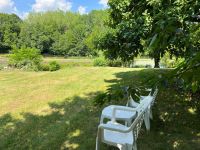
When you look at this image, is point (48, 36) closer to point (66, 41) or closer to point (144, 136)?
point (66, 41)

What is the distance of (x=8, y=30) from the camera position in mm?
78812

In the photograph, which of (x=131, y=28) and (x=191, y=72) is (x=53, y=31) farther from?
(x=191, y=72)

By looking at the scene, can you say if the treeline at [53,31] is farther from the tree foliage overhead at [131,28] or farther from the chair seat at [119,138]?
the chair seat at [119,138]

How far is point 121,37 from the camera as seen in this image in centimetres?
949

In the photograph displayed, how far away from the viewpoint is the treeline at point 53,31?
70.8 meters

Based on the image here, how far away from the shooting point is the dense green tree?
7525cm

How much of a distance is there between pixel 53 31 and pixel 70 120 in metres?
70.8

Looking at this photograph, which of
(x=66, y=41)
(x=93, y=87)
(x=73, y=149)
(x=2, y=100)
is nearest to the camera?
(x=73, y=149)

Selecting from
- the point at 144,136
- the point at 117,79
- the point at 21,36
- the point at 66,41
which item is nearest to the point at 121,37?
the point at 117,79

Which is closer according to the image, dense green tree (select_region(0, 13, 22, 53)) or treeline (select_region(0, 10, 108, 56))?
treeline (select_region(0, 10, 108, 56))

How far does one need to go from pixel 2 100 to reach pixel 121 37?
3.89 m

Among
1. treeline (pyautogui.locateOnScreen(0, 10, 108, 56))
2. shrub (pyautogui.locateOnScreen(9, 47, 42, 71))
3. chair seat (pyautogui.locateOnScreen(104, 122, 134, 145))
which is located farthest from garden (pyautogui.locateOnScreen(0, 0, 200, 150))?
treeline (pyautogui.locateOnScreen(0, 10, 108, 56))

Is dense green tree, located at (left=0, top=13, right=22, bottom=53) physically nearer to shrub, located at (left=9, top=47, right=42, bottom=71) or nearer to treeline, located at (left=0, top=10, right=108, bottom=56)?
treeline, located at (left=0, top=10, right=108, bottom=56)

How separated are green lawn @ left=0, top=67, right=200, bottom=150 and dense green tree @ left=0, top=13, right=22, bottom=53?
218 feet
